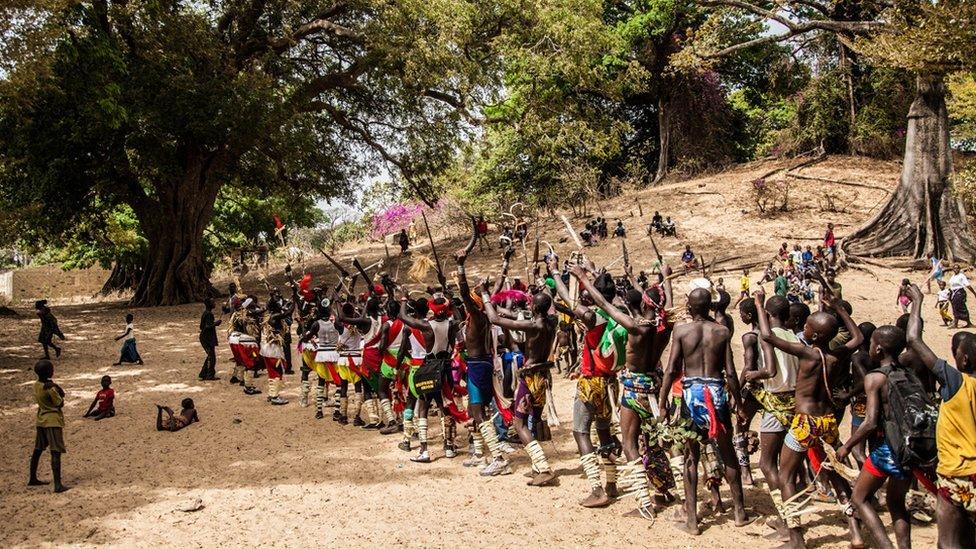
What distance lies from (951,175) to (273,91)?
65.7 feet

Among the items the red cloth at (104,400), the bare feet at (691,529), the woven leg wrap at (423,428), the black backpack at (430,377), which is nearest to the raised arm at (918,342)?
the bare feet at (691,529)

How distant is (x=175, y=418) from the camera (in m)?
10.6

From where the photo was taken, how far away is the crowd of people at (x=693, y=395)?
15.6 ft

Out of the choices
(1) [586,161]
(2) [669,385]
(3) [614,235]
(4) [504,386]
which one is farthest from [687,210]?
(2) [669,385]

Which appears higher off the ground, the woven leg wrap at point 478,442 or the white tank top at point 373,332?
the white tank top at point 373,332

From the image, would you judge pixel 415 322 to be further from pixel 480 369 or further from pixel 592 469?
pixel 592 469

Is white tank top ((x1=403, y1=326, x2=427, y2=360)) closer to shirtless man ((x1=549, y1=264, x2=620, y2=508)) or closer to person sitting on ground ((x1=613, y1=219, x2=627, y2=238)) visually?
shirtless man ((x1=549, y1=264, x2=620, y2=508))

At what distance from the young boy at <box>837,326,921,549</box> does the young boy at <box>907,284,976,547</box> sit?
17.3 inches

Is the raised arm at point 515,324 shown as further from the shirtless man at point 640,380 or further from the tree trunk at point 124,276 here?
the tree trunk at point 124,276

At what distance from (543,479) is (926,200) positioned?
20.3 metres

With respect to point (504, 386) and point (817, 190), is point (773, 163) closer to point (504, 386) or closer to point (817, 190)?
point (817, 190)

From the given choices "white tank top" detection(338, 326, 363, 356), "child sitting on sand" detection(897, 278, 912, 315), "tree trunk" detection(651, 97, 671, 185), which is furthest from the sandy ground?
"tree trunk" detection(651, 97, 671, 185)

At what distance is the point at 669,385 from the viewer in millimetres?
5926

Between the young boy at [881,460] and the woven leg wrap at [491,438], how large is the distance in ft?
11.6
